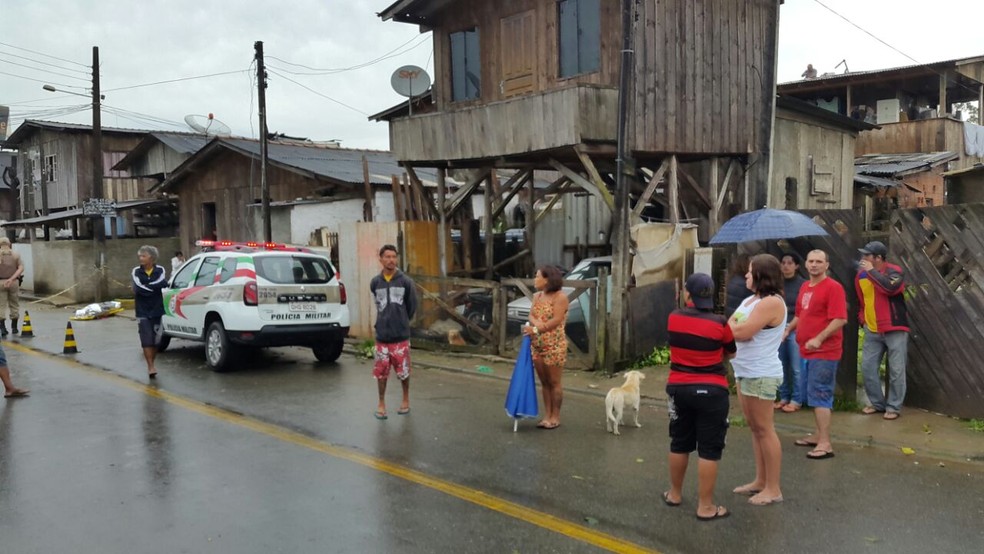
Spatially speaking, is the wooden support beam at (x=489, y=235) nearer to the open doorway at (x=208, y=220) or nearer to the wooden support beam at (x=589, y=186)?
the wooden support beam at (x=589, y=186)

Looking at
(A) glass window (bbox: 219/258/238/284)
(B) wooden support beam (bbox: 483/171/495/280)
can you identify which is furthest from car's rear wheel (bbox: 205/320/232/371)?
(B) wooden support beam (bbox: 483/171/495/280)

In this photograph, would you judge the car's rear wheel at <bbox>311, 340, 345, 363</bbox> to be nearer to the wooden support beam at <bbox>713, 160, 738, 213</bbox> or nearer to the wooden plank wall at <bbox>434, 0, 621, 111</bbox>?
the wooden plank wall at <bbox>434, 0, 621, 111</bbox>

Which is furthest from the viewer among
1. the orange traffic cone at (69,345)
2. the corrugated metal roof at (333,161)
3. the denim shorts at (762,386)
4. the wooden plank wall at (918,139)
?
the wooden plank wall at (918,139)

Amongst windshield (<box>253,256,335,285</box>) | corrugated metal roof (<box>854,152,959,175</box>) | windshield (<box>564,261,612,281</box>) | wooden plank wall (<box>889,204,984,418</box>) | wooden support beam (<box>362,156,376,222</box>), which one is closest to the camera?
wooden plank wall (<box>889,204,984,418</box>)

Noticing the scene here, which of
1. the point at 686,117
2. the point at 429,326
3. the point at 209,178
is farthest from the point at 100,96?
the point at 686,117

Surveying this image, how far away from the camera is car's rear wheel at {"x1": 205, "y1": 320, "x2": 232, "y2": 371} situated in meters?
10.9

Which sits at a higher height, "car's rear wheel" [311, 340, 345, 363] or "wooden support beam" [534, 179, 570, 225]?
"wooden support beam" [534, 179, 570, 225]

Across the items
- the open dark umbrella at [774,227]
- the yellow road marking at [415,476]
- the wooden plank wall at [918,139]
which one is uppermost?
the wooden plank wall at [918,139]

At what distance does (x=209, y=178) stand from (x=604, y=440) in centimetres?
2081

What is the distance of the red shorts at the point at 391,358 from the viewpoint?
8.14 metres

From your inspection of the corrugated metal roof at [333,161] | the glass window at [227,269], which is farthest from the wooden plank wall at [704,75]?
the corrugated metal roof at [333,161]

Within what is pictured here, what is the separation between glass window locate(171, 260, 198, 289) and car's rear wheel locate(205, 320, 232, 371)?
1.13 metres

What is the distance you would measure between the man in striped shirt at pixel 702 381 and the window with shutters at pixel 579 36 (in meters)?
8.12

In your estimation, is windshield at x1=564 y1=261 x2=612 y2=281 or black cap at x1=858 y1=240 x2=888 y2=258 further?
windshield at x1=564 y1=261 x2=612 y2=281
